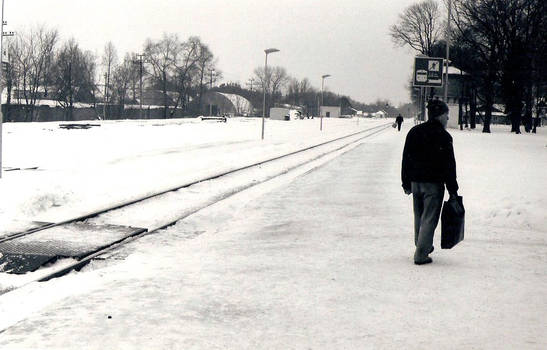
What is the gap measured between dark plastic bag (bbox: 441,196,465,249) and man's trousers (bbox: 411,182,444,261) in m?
0.10

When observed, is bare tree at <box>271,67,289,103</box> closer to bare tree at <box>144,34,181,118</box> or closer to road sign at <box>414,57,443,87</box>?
bare tree at <box>144,34,181,118</box>

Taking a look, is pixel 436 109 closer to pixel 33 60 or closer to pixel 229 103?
pixel 33 60

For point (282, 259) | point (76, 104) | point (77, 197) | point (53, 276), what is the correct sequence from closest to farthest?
1. point (53, 276)
2. point (282, 259)
3. point (77, 197)
4. point (76, 104)

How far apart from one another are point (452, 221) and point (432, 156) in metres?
0.76

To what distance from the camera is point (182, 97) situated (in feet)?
373

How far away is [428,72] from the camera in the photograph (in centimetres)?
3819

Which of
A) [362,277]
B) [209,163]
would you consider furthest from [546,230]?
[209,163]

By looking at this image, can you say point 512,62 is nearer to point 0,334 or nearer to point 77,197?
point 77,197

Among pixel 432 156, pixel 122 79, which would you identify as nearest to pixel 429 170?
pixel 432 156

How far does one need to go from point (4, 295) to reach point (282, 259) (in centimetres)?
311

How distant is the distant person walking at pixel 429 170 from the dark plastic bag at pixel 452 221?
0.28ft

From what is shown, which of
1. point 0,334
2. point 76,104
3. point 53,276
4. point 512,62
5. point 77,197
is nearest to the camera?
point 0,334

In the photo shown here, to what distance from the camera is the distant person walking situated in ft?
23.2

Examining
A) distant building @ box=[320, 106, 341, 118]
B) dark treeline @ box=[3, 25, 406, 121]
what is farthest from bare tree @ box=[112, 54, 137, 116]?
distant building @ box=[320, 106, 341, 118]
